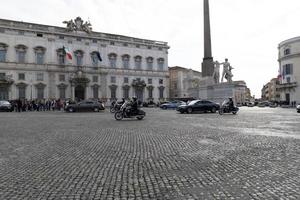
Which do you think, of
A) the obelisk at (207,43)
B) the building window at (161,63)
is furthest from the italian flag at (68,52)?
the obelisk at (207,43)

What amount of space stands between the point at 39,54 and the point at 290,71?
53.2 metres

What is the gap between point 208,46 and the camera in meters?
40.1

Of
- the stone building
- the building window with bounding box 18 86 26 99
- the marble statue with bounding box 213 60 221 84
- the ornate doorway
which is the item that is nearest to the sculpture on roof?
the stone building

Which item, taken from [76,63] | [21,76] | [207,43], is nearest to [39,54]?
[21,76]

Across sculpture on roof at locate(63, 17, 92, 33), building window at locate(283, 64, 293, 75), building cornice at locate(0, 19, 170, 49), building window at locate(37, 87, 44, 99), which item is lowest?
building window at locate(37, 87, 44, 99)

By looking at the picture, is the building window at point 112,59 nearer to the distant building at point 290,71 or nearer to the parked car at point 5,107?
the parked car at point 5,107

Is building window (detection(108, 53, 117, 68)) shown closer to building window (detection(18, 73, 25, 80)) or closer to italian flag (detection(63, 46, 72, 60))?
italian flag (detection(63, 46, 72, 60))

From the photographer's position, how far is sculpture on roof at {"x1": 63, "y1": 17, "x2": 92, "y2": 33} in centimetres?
6041

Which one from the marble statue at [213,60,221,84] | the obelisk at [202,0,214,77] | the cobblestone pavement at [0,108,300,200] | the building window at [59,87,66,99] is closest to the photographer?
the cobblestone pavement at [0,108,300,200]

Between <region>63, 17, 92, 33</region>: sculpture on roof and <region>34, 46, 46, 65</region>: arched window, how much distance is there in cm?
660

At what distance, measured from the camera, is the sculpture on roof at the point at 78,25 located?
60.4m

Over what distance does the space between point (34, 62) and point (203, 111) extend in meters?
38.0

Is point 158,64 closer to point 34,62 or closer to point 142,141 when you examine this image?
point 34,62

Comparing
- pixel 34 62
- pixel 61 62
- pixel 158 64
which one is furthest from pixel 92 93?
pixel 158 64
